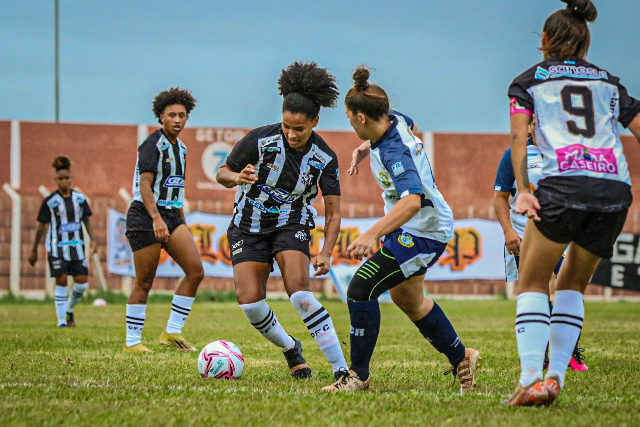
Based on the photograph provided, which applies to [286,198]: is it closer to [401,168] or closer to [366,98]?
[366,98]

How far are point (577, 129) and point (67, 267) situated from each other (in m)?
10.3

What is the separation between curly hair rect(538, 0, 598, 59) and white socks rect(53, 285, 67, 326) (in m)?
10.0

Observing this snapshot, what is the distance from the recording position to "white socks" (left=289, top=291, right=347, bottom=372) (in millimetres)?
6078

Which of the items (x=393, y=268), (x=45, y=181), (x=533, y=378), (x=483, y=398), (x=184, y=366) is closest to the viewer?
(x=533, y=378)

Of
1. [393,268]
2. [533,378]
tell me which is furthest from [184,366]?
[533,378]

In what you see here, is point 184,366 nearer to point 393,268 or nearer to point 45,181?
point 393,268

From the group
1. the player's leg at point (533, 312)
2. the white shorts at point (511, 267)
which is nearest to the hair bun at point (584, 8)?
the player's leg at point (533, 312)

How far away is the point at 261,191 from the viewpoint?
651 centimetres

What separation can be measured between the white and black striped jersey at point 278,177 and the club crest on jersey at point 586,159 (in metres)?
2.26

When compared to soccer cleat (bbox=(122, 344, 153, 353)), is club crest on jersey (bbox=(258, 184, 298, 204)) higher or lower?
higher

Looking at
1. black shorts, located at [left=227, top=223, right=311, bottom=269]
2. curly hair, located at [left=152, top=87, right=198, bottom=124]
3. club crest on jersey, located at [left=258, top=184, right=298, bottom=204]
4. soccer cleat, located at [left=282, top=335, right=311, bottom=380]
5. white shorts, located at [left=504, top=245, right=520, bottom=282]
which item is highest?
curly hair, located at [left=152, top=87, right=198, bottom=124]

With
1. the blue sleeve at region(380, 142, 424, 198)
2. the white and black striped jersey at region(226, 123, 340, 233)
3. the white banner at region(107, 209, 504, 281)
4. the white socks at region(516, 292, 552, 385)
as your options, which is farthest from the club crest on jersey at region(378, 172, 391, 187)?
the white banner at region(107, 209, 504, 281)

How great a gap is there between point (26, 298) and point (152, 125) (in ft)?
28.2

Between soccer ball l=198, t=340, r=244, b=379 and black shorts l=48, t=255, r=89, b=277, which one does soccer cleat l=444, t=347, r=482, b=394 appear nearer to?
soccer ball l=198, t=340, r=244, b=379
